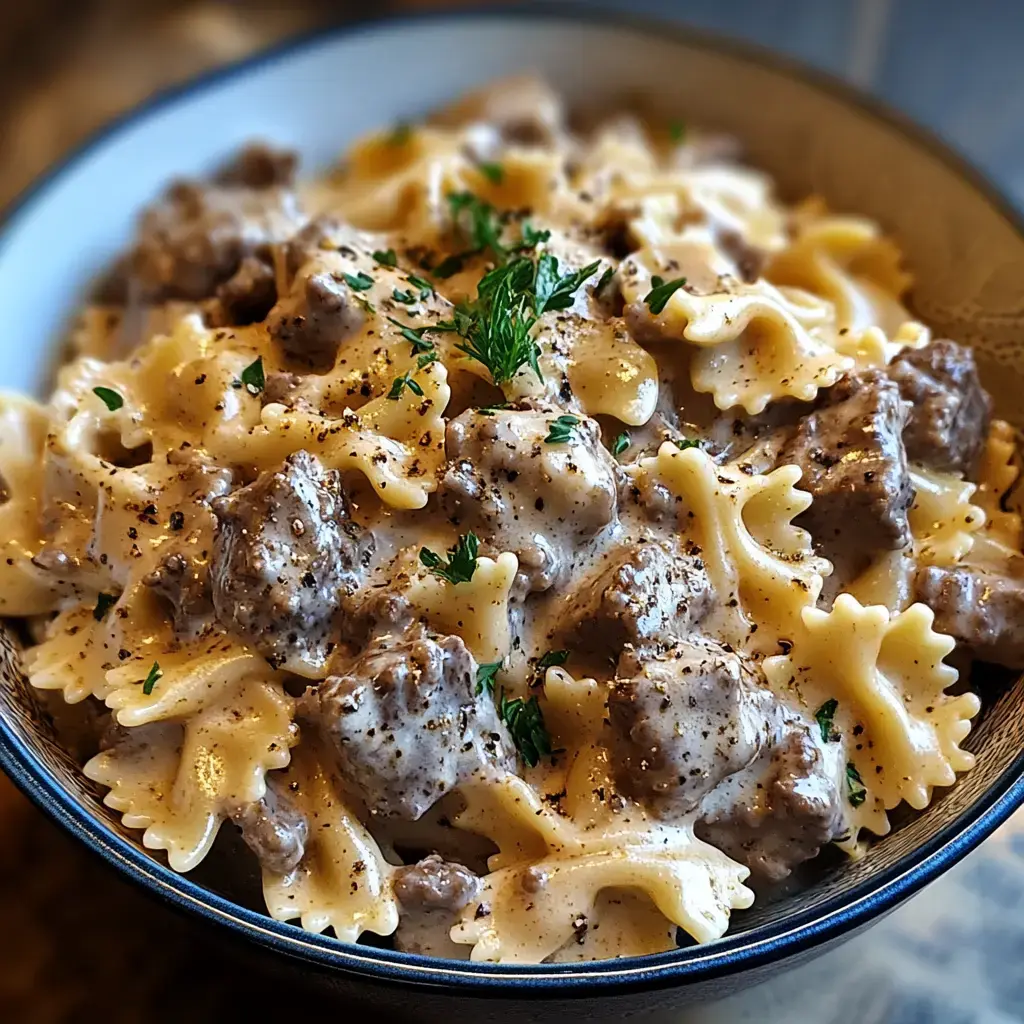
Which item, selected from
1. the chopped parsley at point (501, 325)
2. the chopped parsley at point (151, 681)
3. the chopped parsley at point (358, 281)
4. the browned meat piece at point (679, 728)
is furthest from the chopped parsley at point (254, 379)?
the browned meat piece at point (679, 728)

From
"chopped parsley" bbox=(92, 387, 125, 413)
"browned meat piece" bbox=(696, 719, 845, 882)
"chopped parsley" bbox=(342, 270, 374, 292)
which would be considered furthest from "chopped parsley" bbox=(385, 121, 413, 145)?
"browned meat piece" bbox=(696, 719, 845, 882)

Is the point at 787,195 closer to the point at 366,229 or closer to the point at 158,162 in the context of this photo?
the point at 366,229

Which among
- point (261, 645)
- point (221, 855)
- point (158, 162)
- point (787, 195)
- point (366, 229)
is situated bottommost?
point (221, 855)

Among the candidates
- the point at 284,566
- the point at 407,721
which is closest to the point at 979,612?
the point at 407,721

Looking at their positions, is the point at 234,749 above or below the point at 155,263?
below

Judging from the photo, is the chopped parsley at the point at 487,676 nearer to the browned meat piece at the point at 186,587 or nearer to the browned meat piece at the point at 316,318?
the browned meat piece at the point at 186,587

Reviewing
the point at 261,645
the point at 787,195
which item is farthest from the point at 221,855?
the point at 787,195

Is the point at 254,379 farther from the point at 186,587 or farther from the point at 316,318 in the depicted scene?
→ the point at 186,587
